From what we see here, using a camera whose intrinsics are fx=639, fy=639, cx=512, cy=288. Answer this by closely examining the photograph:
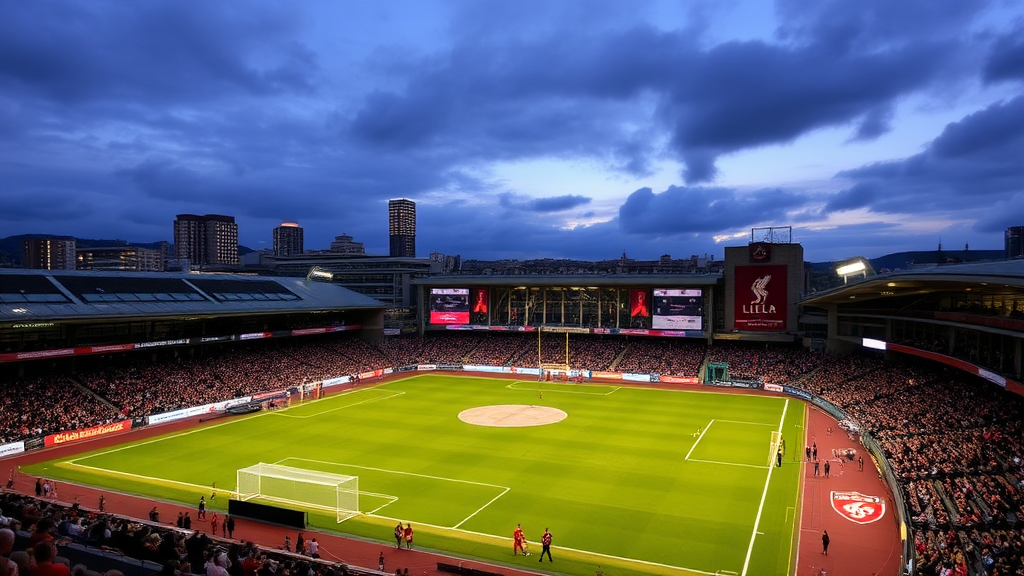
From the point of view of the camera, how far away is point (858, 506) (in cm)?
2967

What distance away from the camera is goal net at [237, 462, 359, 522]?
29.7 metres

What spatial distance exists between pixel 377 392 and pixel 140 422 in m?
21.4

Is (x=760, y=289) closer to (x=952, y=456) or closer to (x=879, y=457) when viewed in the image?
(x=879, y=457)

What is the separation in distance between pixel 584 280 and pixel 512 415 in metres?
33.2

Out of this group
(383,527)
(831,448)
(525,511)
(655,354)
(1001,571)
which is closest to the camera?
(1001,571)

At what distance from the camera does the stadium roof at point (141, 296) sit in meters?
46.0

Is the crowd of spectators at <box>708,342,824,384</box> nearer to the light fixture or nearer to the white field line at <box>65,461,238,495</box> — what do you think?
the light fixture

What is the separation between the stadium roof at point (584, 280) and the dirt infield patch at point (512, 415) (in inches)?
1105

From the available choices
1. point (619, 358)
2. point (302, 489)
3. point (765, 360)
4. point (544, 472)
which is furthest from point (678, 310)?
point (302, 489)

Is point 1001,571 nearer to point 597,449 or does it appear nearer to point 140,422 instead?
point 597,449

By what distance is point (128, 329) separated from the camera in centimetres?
5528

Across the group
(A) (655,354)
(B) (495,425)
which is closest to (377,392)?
(B) (495,425)

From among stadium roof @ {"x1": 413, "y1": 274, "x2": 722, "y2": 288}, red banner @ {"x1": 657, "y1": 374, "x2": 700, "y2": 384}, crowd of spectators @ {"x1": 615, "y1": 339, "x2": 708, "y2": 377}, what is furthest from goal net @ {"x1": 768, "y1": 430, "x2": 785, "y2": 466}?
stadium roof @ {"x1": 413, "y1": 274, "x2": 722, "y2": 288}

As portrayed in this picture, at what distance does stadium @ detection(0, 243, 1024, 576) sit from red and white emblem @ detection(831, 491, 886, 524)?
20cm
